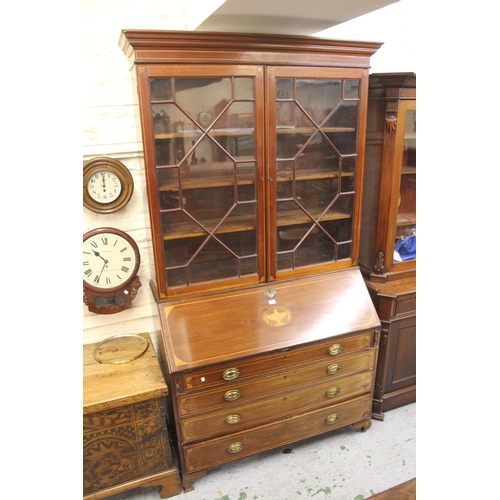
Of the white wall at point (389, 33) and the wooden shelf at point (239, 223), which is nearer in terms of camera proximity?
the wooden shelf at point (239, 223)

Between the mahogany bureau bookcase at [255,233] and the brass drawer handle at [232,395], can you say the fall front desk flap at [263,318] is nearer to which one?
the mahogany bureau bookcase at [255,233]

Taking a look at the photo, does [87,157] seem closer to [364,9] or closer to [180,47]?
[180,47]

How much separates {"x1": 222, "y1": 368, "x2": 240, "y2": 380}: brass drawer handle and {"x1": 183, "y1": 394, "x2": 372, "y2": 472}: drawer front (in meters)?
0.33

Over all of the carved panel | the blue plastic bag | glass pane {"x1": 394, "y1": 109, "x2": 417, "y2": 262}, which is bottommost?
the carved panel

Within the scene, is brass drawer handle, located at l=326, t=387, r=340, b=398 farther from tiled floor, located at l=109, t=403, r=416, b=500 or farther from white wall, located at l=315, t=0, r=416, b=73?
white wall, located at l=315, t=0, r=416, b=73

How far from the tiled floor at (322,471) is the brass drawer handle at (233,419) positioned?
335mm

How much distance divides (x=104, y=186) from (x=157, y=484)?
145cm

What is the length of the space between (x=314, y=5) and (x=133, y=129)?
3.38ft

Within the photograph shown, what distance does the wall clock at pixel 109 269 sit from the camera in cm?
190

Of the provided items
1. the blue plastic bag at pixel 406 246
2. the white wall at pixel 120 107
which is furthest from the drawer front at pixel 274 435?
the blue plastic bag at pixel 406 246

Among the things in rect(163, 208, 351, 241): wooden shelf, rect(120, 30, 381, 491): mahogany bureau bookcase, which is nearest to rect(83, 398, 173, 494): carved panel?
rect(120, 30, 381, 491): mahogany bureau bookcase

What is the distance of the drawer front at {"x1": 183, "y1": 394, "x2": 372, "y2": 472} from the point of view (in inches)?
73.5
